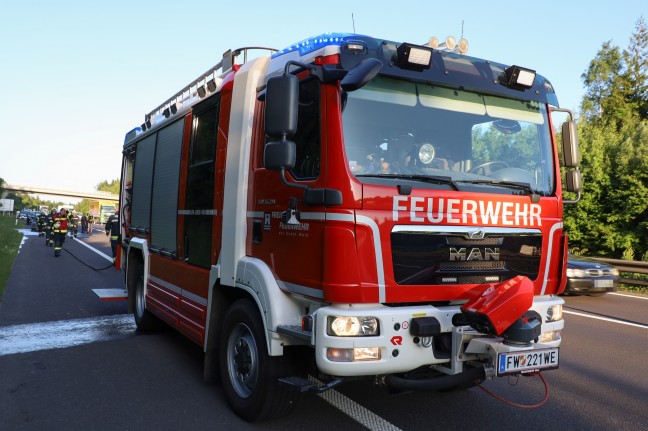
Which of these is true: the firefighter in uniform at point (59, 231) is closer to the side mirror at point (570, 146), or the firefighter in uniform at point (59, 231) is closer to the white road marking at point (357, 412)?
the white road marking at point (357, 412)

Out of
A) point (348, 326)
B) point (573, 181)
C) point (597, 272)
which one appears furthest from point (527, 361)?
point (597, 272)

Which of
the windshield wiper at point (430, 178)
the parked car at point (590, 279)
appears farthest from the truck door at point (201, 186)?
the parked car at point (590, 279)

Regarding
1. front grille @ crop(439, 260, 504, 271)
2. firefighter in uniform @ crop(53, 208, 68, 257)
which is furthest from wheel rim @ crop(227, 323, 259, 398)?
firefighter in uniform @ crop(53, 208, 68, 257)

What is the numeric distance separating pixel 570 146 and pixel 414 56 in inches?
70.0

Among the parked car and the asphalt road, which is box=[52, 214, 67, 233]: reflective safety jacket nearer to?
the asphalt road

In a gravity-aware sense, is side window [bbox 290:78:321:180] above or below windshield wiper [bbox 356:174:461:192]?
above

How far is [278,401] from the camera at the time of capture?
3787 mm

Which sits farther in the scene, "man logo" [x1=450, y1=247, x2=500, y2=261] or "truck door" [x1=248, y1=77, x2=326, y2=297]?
"man logo" [x1=450, y1=247, x2=500, y2=261]

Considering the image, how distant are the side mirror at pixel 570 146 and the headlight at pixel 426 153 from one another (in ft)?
4.85

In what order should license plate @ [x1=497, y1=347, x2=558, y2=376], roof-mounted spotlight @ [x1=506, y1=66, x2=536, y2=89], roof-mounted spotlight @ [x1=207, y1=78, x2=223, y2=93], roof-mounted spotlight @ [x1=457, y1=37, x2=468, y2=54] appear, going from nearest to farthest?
license plate @ [x1=497, y1=347, x2=558, y2=376] < roof-mounted spotlight @ [x1=506, y1=66, x2=536, y2=89] < roof-mounted spotlight @ [x1=457, y1=37, x2=468, y2=54] < roof-mounted spotlight @ [x1=207, y1=78, x2=223, y2=93]

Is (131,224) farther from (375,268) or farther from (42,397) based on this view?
(375,268)

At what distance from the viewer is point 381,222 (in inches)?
133

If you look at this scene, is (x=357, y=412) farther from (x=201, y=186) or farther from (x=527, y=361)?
(x=201, y=186)

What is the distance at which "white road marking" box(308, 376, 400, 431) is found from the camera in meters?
3.90
